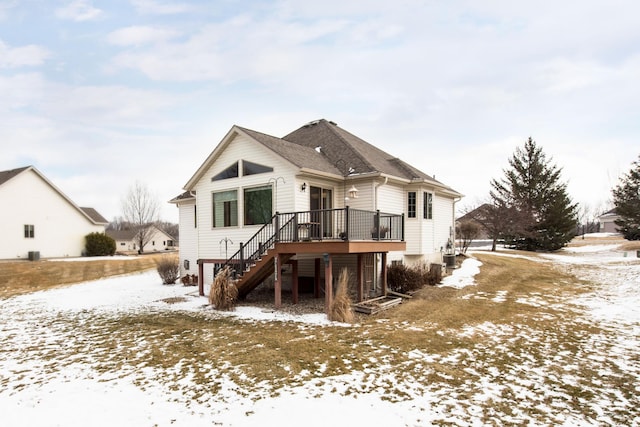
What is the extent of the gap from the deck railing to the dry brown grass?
40.1 feet

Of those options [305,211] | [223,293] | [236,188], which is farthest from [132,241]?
[305,211]

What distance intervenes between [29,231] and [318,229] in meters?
28.0

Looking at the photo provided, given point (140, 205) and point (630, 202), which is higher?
point (140, 205)

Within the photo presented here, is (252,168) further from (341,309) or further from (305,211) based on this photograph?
(341,309)

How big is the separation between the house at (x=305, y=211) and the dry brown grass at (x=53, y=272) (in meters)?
9.87

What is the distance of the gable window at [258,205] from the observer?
1360 cm

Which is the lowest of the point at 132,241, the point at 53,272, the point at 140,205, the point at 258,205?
the point at 53,272

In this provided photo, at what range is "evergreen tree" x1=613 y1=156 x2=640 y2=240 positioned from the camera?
3116 centimetres

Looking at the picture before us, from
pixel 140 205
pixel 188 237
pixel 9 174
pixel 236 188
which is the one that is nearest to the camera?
pixel 236 188

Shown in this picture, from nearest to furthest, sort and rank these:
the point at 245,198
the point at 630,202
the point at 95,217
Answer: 1. the point at 245,198
2. the point at 630,202
3. the point at 95,217

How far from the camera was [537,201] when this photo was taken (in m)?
32.5

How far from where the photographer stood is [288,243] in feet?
35.8

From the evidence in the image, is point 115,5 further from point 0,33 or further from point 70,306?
point 70,306

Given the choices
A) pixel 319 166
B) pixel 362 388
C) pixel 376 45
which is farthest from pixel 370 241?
pixel 376 45
